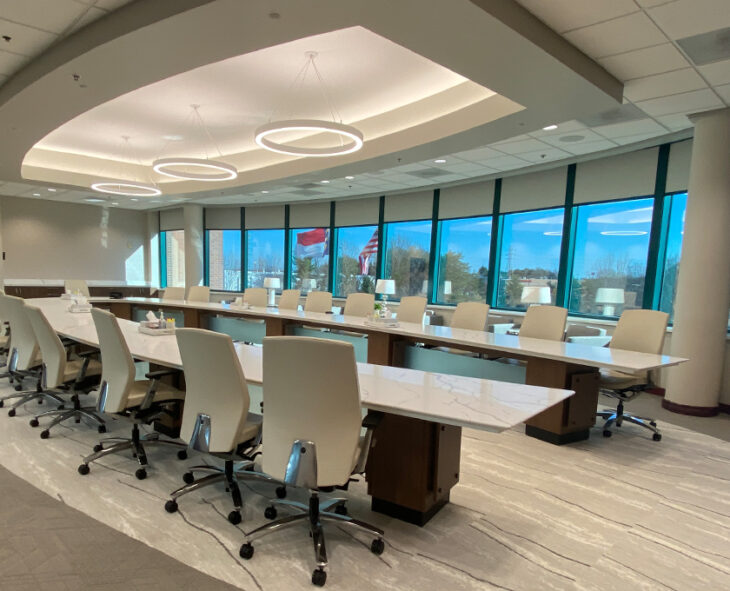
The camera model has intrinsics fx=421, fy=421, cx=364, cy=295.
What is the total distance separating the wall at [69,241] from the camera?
32.6ft

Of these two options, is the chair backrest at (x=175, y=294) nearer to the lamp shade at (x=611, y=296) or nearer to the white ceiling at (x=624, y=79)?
the white ceiling at (x=624, y=79)

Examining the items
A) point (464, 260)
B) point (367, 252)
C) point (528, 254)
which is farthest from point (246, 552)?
point (367, 252)

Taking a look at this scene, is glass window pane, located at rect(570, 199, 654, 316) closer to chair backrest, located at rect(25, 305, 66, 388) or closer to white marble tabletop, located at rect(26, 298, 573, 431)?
white marble tabletop, located at rect(26, 298, 573, 431)

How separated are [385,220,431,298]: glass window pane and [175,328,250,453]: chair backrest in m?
6.84

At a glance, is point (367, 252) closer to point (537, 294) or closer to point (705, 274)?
point (537, 294)

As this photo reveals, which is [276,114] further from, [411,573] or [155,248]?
[155,248]

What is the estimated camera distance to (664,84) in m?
3.79

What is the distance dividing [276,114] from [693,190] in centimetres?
507

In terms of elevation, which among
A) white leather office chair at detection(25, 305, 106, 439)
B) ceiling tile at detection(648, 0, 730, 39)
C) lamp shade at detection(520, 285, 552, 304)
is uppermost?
ceiling tile at detection(648, 0, 730, 39)

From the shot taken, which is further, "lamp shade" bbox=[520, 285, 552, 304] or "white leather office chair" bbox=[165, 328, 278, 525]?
"lamp shade" bbox=[520, 285, 552, 304]

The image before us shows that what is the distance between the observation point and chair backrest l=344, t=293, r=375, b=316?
5.91m

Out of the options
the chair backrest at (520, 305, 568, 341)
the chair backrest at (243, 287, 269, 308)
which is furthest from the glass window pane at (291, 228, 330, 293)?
the chair backrest at (520, 305, 568, 341)

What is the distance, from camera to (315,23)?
2.71 metres

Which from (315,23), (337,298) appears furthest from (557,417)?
(337,298)
